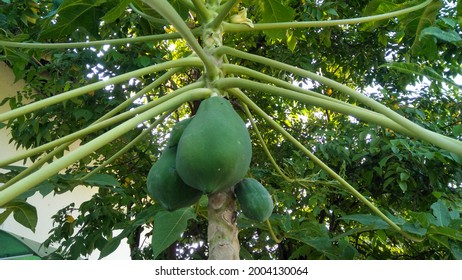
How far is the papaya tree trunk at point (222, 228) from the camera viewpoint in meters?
1.17

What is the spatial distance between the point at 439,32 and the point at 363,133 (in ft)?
5.63

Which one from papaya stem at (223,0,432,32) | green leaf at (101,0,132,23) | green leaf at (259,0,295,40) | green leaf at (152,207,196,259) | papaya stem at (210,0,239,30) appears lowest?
green leaf at (152,207,196,259)

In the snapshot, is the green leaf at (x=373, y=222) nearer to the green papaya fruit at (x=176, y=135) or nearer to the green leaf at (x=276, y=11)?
the green papaya fruit at (x=176, y=135)

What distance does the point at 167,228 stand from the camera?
141cm

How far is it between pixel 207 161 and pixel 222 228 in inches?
8.5

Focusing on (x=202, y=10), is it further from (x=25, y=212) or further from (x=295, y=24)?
(x=25, y=212)

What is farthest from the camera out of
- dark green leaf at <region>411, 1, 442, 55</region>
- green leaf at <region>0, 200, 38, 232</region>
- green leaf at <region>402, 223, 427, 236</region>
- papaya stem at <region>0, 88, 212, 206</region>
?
dark green leaf at <region>411, 1, 442, 55</region>

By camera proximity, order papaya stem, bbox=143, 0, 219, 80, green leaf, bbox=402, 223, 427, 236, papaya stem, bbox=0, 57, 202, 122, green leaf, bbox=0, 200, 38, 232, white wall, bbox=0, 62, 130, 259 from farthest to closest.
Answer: white wall, bbox=0, 62, 130, 259, green leaf, bbox=0, 200, 38, 232, green leaf, bbox=402, 223, 427, 236, papaya stem, bbox=0, 57, 202, 122, papaya stem, bbox=143, 0, 219, 80

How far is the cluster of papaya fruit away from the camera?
3.47 ft

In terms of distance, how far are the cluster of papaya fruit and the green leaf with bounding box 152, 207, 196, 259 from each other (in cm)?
17

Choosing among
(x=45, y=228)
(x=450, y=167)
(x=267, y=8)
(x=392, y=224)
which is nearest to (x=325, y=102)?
(x=392, y=224)

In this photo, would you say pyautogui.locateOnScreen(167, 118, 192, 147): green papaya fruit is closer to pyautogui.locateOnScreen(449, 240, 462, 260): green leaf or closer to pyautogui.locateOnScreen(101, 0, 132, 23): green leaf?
pyautogui.locateOnScreen(101, 0, 132, 23): green leaf

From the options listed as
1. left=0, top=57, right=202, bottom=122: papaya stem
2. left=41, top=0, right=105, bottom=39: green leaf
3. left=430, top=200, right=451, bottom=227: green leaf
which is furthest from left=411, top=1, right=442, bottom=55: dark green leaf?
left=41, top=0, right=105, bottom=39: green leaf
